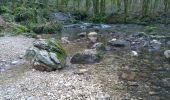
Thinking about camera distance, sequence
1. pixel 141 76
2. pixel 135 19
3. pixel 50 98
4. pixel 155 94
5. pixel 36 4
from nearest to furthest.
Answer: pixel 50 98
pixel 155 94
pixel 141 76
pixel 135 19
pixel 36 4

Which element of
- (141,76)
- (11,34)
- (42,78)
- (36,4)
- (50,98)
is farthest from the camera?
(36,4)

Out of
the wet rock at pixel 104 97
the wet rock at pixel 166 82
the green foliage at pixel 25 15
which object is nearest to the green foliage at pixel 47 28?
the green foliage at pixel 25 15

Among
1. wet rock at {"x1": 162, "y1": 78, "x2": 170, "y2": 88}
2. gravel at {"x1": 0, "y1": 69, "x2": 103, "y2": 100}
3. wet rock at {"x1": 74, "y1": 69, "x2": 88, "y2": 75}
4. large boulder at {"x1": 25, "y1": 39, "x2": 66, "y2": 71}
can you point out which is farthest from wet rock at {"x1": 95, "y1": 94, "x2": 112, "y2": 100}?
large boulder at {"x1": 25, "y1": 39, "x2": 66, "y2": 71}

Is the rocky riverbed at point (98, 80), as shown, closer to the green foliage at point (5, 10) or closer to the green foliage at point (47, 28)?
the green foliage at point (47, 28)

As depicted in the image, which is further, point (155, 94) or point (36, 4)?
point (36, 4)

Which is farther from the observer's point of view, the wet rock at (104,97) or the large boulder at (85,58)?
the large boulder at (85,58)

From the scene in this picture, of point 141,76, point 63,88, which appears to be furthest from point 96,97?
point 141,76

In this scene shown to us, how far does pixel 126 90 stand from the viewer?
1258cm

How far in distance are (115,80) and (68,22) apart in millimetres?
23858

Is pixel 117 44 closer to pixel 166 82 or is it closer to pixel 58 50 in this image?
pixel 58 50

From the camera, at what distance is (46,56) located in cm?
1470

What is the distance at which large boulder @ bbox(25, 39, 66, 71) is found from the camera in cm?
1456

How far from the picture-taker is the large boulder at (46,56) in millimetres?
14557

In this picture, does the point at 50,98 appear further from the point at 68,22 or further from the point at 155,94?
the point at 68,22
